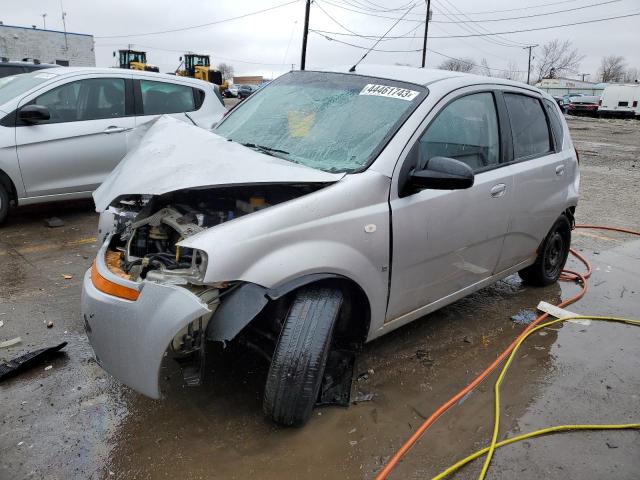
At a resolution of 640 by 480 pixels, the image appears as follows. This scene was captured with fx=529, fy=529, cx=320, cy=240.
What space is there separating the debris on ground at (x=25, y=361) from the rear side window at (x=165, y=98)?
3950 mm

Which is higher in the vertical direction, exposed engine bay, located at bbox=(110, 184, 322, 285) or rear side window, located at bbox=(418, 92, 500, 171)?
rear side window, located at bbox=(418, 92, 500, 171)

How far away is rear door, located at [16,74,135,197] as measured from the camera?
222 inches

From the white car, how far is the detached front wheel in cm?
354

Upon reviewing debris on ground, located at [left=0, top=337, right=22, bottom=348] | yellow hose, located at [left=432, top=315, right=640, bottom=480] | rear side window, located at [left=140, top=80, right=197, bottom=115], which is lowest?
yellow hose, located at [left=432, top=315, right=640, bottom=480]

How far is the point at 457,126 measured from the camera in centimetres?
331

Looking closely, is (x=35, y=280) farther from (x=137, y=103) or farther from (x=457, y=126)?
(x=457, y=126)

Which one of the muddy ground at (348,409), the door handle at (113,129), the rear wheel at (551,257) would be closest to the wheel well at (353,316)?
the muddy ground at (348,409)

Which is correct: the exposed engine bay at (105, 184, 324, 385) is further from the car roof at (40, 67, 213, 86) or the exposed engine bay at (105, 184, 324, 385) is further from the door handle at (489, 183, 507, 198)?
the car roof at (40, 67, 213, 86)

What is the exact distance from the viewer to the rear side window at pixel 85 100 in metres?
5.82

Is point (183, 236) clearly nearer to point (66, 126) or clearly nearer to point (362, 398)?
point (362, 398)

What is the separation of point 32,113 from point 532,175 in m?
4.88

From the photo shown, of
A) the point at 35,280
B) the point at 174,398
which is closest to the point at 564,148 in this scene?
the point at 174,398

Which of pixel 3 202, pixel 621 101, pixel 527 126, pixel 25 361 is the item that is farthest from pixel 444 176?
pixel 621 101

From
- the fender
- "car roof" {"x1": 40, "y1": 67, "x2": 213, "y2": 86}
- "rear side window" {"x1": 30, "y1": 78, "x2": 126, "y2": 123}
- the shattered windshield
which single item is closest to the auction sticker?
the shattered windshield
